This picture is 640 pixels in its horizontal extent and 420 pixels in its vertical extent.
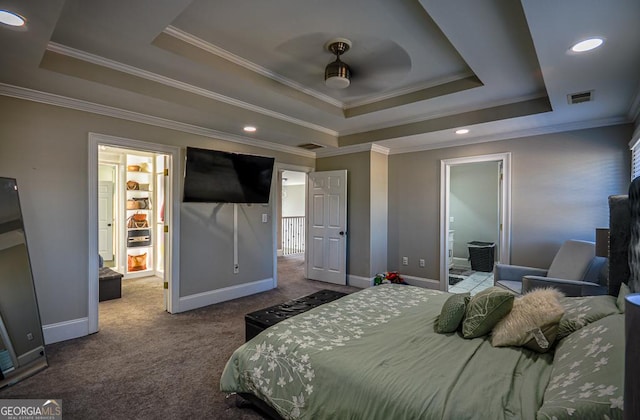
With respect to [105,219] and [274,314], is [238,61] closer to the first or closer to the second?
[274,314]

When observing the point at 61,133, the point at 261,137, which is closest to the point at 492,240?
the point at 261,137

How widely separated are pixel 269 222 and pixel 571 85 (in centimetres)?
393

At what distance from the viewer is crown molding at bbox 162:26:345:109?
2406mm

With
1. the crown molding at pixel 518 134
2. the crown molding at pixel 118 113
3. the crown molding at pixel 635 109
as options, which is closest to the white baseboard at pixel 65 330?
the crown molding at pixel 118 113

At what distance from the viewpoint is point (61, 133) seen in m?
2.98

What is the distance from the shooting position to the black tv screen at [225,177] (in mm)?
3889

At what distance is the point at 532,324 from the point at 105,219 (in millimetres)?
6696

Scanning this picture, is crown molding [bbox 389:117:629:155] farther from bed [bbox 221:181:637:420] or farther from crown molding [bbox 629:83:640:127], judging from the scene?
bed [bbox 221:181:637:420]

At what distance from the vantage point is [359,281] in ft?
16.6

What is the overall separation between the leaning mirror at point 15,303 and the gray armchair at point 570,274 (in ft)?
14.3

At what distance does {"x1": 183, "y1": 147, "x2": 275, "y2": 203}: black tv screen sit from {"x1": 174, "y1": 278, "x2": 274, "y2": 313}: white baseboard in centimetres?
124

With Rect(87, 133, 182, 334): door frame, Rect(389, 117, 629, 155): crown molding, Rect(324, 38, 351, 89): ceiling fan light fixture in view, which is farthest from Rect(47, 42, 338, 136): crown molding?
Rect(389, 117, 629, 155): crown molding

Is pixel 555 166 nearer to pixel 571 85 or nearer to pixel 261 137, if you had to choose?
pixel 571 85

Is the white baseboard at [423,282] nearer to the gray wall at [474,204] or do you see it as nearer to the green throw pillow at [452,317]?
the gray wall at [474,204]
